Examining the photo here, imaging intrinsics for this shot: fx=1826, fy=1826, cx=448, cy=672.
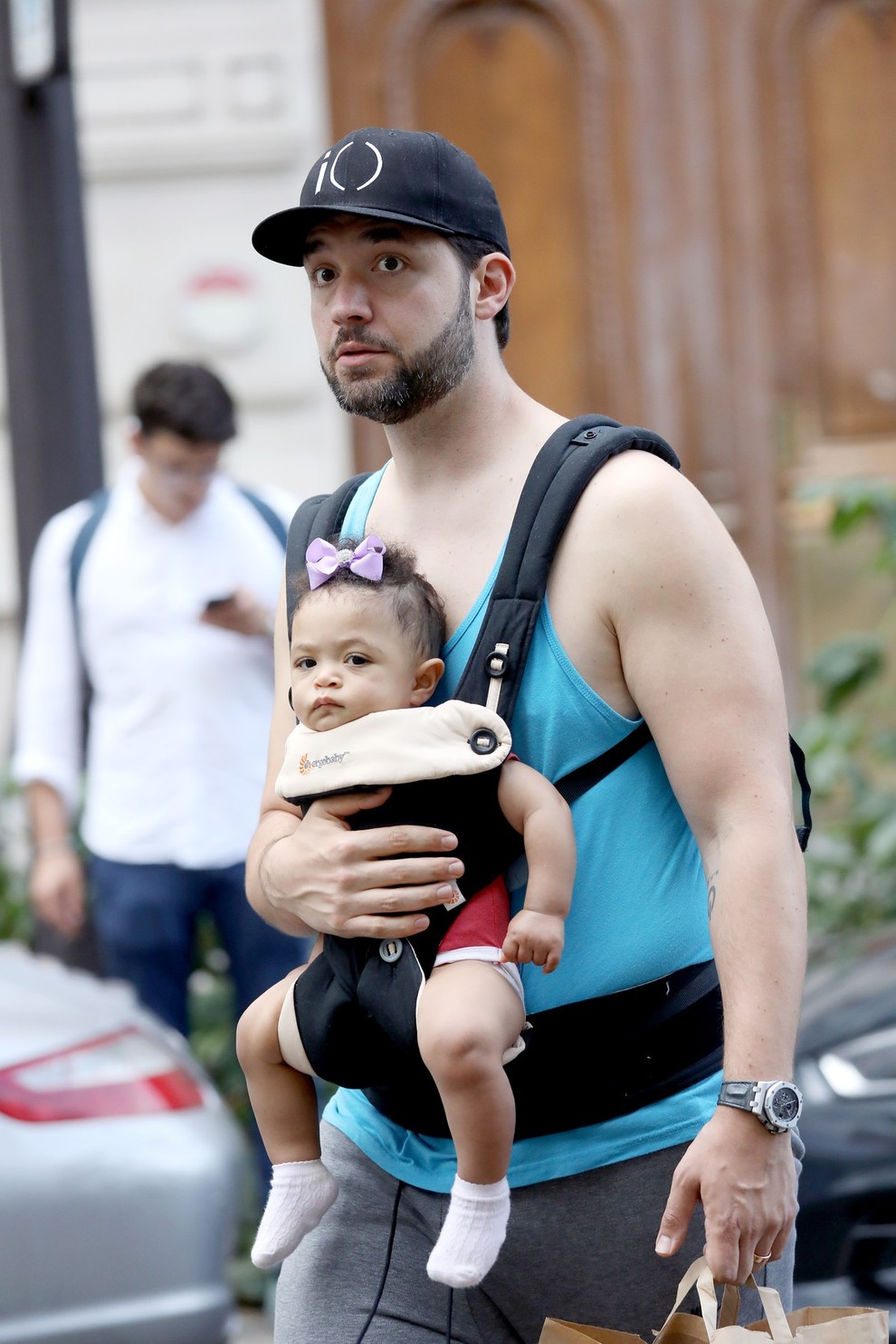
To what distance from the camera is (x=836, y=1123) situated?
368cm

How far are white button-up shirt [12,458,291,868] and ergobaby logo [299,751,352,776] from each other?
102 inches

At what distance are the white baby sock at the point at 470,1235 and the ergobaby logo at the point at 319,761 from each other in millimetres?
474

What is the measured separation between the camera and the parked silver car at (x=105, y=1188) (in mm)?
3414

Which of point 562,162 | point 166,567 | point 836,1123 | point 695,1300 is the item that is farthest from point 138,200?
point 695,1300

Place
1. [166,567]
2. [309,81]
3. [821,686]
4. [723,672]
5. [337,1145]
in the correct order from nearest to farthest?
[723,672]
[337,1145]
[166,567]
[821,686]
[309,81]

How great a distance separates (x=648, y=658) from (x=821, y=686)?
409cm

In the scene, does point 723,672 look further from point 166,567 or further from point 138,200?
point 138,200

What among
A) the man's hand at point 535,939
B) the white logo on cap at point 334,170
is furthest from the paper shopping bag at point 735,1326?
the white logo on cap at point 334,170

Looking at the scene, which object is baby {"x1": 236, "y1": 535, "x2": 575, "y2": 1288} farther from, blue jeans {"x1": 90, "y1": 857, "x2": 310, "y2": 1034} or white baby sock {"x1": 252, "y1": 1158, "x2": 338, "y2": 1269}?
blue jeans {"x1": 90, "y1": 857, "x2": 310, "y2": 1034}

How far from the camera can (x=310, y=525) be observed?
2369 millimetres

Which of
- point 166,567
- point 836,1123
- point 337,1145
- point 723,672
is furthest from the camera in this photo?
point 166,567

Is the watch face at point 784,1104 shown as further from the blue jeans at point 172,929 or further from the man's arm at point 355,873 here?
the blue jeans at point 172,929

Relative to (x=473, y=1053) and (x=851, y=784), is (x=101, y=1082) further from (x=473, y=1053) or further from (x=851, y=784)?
(x=851, y=784)

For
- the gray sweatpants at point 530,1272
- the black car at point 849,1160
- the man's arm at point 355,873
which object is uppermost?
the man's arm at point 355,873
